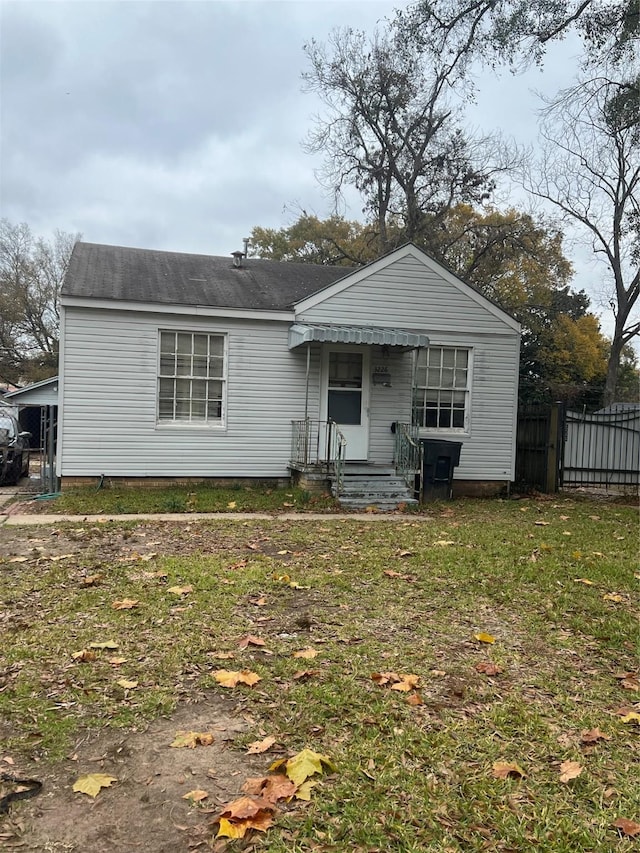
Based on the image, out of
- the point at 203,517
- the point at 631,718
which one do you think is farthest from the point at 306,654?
the point at 203,517

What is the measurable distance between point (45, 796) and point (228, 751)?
0.77 m

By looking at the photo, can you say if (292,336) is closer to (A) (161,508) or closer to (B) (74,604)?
(A) (161,508)

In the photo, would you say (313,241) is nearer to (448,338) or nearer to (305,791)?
(448,338)

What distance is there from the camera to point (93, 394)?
1147 cm

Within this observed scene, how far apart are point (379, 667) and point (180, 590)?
6.90ft

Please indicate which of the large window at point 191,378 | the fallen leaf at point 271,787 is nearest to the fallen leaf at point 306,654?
the fallen leaf at point 271,787

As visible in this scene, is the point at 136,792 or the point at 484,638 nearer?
the point at 136,792

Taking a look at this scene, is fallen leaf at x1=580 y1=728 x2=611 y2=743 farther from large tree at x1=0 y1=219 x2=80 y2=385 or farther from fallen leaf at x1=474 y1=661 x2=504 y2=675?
large tree at x1=0 y1=219 x2=80 y2=385

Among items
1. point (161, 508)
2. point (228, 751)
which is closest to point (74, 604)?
point (228, 751)

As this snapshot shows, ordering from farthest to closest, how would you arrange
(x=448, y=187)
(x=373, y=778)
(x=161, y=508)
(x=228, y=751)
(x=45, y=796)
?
(x=448, y=187) → (x=161, y=508) → (x=228, y=751) → (x=373, y=778) → (x=45, y=796)

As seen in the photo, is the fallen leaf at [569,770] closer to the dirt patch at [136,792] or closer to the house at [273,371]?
the dirt patch at [136,792]

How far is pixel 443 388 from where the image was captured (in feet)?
43.1

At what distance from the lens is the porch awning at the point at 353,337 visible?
11.2 metres

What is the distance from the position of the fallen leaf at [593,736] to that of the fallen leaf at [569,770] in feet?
0.81
